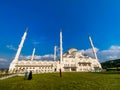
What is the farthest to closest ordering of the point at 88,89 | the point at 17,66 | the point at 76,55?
the point at 76,55
the point at 17,66
the point at 88,89

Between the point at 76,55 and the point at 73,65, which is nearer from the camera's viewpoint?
the point at 73,65

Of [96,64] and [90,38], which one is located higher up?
[90,38]

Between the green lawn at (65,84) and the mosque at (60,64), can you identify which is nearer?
the green lawn at (65,84)

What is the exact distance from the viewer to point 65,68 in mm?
101062

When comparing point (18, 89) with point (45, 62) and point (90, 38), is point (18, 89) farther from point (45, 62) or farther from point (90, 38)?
point (90, 38)

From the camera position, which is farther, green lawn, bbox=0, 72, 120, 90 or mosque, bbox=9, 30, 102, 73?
mosque, bbox=9, 30, 102, 73

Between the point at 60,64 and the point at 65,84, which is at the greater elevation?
the point at 60,64

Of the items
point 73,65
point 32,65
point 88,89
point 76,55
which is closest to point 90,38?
point 76,55

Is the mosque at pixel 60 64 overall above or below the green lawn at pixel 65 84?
above

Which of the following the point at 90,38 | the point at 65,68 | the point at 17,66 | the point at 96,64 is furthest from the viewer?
the point at 90,38

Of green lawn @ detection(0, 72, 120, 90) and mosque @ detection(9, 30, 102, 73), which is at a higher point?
mosque @ detection(9, 30, 102, 73)

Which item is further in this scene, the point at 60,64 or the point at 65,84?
the point at 60,64

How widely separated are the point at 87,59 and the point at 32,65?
47.3 m

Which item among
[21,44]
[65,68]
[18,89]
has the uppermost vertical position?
[21,44]
